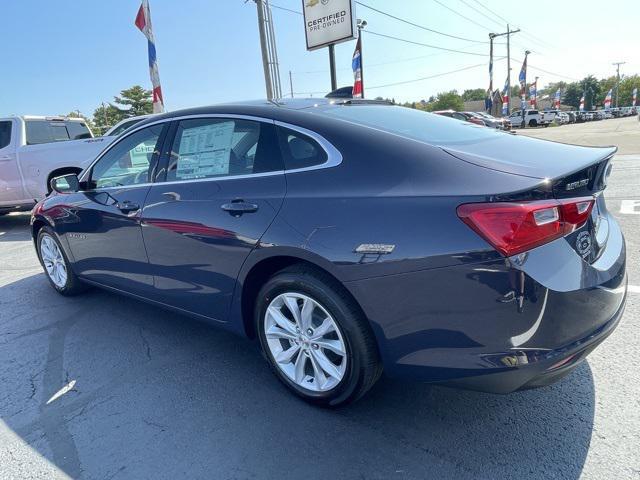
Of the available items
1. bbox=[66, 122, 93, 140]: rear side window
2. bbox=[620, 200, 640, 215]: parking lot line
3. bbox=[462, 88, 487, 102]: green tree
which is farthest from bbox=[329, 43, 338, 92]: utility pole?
bbox=[462, 88, 487, 102]: green tree

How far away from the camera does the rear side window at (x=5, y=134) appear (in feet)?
27.2

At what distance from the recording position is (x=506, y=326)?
72.4 inches

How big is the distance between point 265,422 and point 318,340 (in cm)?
52

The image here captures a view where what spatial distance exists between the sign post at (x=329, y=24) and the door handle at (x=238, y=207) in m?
11.7

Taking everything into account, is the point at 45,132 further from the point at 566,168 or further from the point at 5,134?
the point at 566,168

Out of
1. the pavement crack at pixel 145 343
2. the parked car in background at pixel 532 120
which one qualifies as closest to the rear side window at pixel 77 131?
the pavement crack at pixel 145 343

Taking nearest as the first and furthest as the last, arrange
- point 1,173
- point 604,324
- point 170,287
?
point 604,324 < point 170,287 < point 1,173

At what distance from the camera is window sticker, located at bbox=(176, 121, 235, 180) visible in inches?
113

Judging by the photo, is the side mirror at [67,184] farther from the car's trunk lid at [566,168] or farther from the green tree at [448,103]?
the green tree at [448,103]

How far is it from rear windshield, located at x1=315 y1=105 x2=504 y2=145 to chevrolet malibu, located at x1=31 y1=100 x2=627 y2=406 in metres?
0.02

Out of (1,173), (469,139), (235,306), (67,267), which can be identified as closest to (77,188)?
(67,267)

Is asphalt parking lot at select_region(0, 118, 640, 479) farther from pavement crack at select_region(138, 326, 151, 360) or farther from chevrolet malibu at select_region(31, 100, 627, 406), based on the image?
chevrolet malibu at select_region(31, 100, 627, 406)

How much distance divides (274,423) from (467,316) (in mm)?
1201

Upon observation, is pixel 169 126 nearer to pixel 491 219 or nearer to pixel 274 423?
pixel 274 423
